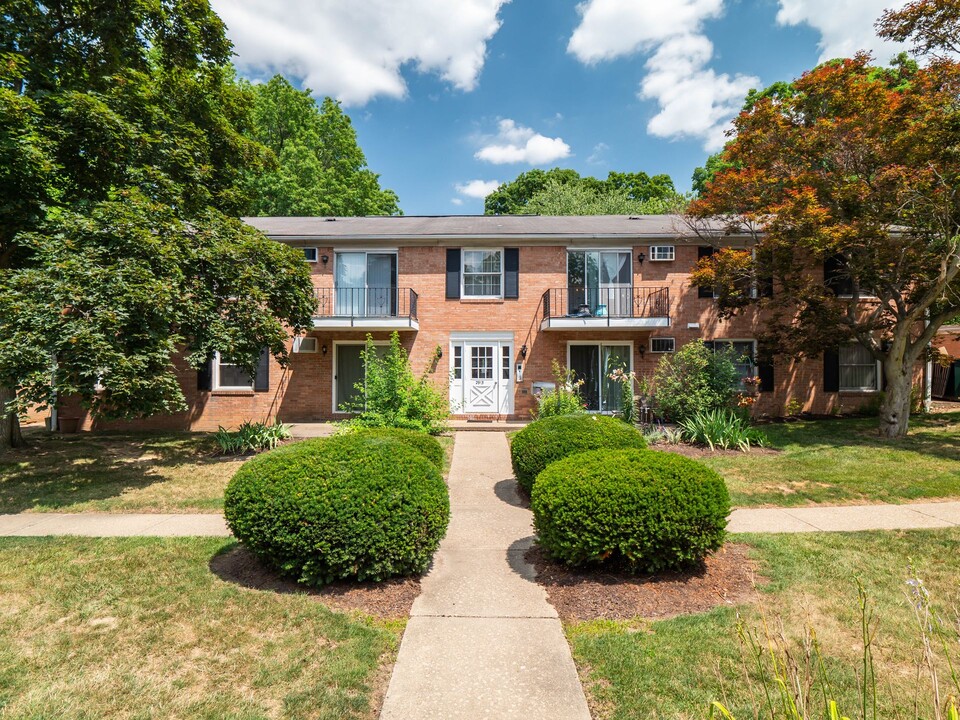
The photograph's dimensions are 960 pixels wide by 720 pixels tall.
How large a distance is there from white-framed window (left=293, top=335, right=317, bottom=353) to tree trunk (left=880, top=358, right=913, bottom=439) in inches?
613

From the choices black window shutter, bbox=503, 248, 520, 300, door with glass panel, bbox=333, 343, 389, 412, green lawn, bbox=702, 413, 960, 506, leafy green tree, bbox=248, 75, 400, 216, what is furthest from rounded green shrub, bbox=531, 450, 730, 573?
leafy green tree, bbox=248, 75, 400, 216

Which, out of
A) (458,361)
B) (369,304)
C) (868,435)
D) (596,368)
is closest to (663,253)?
(596,368)

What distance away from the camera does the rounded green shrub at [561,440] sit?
6.11 m

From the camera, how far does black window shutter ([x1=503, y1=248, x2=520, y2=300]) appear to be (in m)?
14.1

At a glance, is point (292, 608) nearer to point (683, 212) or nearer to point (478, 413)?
point (478, 413)

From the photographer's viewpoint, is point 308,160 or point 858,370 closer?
point 858,370

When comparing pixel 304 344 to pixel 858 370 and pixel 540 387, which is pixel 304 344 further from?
pixel 858 370

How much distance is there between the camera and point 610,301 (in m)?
14.1

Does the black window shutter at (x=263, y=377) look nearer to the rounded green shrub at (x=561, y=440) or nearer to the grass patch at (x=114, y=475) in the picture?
the grass patch at (x=114, y=475)

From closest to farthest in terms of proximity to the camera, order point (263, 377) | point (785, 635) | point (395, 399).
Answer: point (785, 635), point (395, 399), point (263, 377)

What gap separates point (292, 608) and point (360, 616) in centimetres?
56

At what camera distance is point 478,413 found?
14.1 m

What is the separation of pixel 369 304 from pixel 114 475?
25.5ft

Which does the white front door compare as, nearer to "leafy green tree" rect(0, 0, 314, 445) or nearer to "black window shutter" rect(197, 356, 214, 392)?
"leafy green tree" rect(0, 0, 314, 445)
